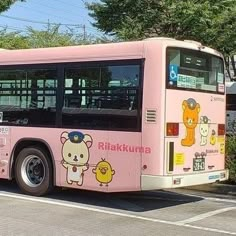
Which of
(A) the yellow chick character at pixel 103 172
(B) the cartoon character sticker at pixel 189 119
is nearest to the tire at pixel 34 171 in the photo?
(A) the yellow chick character at pixel 103 172

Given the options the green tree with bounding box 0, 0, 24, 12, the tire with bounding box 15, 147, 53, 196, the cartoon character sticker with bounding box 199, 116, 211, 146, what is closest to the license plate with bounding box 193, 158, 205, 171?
the cartoon character sticker with bounding box 199, 116, 211, 146

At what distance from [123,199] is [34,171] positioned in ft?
5.84

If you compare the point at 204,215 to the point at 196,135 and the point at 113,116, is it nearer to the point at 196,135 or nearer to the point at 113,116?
the point at 196,135

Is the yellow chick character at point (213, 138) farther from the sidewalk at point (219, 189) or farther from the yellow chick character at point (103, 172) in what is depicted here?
the yellow chick character at point (103, 172)

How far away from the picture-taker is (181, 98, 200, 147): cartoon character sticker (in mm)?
9797

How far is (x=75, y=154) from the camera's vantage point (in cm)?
1046

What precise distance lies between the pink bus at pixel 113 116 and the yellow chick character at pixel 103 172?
17mm

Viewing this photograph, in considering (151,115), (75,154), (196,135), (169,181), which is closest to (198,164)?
(196,135)

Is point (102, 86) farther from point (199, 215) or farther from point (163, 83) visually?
point (199, 215)

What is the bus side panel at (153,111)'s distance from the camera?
9.38 meters


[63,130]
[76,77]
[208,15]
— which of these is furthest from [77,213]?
[208,15]

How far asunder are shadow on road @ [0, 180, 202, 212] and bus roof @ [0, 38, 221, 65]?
100 inches

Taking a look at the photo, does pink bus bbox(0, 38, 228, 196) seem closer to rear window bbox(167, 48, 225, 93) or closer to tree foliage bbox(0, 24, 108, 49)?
rear window bbox(167, 48, 225, 93)

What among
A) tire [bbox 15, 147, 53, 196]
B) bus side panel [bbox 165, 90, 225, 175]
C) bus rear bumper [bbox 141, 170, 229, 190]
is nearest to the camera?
bus rear bumper [bbox 141, 170, 229, 190]
